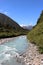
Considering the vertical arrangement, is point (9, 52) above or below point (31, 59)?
above

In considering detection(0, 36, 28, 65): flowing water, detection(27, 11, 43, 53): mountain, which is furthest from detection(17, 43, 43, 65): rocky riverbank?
detection(27, 11, 43, 53): mountain

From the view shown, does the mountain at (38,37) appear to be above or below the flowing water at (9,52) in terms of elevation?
above

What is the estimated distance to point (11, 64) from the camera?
17969 mm

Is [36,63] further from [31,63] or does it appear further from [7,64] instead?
[7,64]

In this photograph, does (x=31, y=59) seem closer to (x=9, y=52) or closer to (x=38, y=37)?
(x=9, y=52)

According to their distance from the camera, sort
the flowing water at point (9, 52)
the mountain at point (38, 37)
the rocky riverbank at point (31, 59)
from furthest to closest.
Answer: the mountain at point (38, 37)
the flowing water at point (9, 52)
the rocky riverbank at point (31, 59)

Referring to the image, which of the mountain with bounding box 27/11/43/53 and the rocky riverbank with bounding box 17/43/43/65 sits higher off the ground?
the mountain with bounding box 27/11/43/53

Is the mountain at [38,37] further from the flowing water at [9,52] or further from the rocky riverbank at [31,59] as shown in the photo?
the flowing water at [9,52]

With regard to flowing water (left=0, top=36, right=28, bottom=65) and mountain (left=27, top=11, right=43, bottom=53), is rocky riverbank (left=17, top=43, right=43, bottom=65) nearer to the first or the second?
flowing water (left=0, top=36, right=28, bottom=65)

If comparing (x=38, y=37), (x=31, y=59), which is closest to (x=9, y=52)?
(x=31, y=59)

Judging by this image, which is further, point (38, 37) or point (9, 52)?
point (38, 37)

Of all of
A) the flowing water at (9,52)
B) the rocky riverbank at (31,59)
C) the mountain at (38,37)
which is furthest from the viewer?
the mountain at (38,37)

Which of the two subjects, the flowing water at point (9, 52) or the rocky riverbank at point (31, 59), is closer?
the rocky riverbank at point (31, 59)

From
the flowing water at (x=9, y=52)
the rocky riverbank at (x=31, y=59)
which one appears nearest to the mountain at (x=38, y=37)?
the rocky riverbank at (x=31, y=59)
